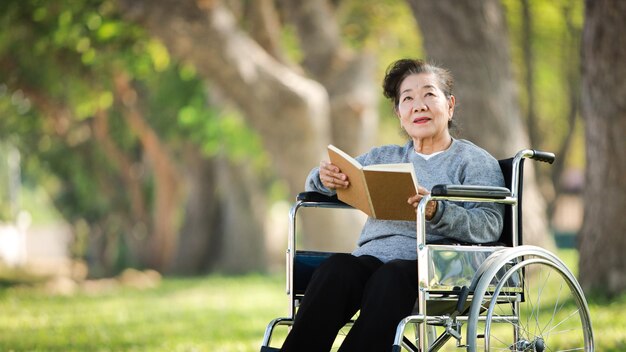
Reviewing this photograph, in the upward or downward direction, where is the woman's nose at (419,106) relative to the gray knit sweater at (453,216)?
upward

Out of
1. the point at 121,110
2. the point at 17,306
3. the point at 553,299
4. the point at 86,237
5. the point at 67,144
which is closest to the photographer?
the point at 553,299

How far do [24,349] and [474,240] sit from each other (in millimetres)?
4531

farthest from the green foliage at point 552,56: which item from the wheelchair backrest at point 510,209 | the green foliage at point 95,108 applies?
the wheelchair backrest at point 510,209

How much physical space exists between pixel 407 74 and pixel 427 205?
27.7 inches

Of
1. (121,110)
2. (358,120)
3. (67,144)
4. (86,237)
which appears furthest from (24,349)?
(86,237)

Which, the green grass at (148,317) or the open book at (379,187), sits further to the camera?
the green grass at (148,317)

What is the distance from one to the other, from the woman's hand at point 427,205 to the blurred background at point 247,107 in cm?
109

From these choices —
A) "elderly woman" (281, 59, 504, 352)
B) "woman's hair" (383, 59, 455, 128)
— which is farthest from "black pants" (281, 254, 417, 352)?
"woman's hair" (383, 59, 455, 128)

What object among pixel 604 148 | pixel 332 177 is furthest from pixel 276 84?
pixel 332 177

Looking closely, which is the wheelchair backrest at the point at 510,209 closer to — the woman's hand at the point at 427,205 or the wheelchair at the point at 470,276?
the wheelchair at the point at 470,276

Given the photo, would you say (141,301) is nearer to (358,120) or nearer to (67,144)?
(358,120)

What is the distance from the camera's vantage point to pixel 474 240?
188 inches

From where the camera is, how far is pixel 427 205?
4.61 m

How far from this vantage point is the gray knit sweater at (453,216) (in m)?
4.73
